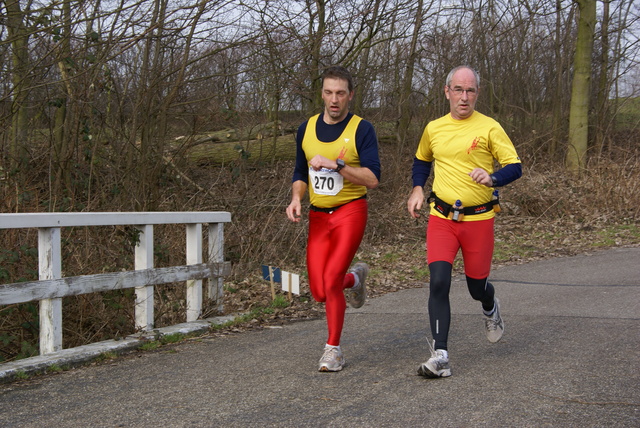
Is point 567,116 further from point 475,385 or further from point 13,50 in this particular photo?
point 475,385

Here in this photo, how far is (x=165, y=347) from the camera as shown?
6.24 meters

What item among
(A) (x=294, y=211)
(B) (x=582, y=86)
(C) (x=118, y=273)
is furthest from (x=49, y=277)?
(B) (x=582, y=86)

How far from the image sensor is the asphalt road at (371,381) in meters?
4.11

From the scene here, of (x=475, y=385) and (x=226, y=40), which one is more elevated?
(x=226, y=40)

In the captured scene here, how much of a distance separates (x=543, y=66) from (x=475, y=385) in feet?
72.3

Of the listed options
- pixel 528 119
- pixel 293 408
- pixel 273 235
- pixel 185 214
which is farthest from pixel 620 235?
pixel 293 408

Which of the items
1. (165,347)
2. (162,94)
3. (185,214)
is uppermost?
(162,94)

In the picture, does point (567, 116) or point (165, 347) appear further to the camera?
point (567, 116)

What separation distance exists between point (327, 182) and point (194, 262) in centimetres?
228

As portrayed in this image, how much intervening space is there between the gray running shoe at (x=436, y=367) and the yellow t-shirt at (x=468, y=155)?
3.18 ft

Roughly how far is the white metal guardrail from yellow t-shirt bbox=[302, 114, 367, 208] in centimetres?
171

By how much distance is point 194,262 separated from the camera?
7.24 meters

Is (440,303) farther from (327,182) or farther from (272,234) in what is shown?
(272,234)

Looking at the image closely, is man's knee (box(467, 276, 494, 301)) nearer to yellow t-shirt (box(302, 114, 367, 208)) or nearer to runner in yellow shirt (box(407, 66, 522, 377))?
runner in yellow shirt (box(407, 66, 522, 377))
